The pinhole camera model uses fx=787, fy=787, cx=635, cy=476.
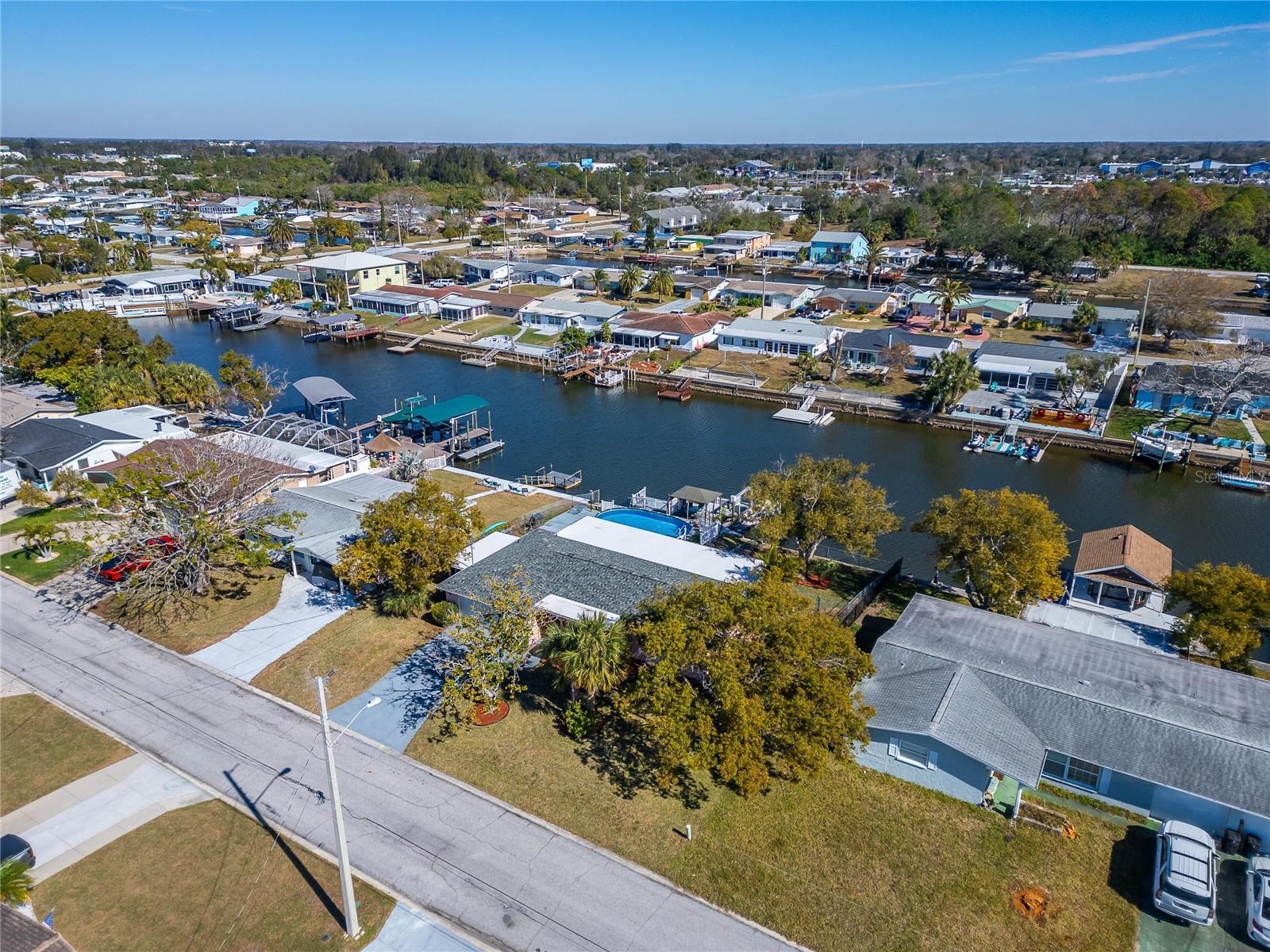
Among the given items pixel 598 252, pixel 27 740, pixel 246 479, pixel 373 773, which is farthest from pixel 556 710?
pixel 598 252

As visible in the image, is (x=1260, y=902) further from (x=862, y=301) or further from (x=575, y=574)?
(x=862, y=301)

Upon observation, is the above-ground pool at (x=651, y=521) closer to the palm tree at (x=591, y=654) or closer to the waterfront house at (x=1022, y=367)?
the palm tree at (x=591, y=654)

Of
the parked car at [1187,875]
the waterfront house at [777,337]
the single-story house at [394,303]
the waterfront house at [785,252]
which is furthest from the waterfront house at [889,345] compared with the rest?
the waterfront house at [785,252]

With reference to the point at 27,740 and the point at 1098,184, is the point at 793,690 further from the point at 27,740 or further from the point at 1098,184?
the point at 1098,184

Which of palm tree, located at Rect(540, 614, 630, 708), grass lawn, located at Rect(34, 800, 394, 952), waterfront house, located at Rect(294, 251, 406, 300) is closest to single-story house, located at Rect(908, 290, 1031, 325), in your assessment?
waterfront house, located at Rect(294, 251, 406, 300)

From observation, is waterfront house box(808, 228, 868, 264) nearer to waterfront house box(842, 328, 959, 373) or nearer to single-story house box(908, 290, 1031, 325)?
single-story house box(908, 290, 1031, 325)

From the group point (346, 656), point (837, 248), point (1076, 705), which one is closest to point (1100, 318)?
point (837, 248)
